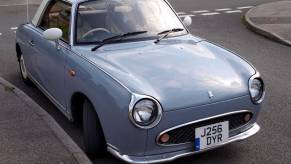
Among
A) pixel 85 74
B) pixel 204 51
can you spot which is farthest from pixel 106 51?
pixel 204 51

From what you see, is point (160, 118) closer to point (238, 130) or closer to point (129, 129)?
point (129, 129)

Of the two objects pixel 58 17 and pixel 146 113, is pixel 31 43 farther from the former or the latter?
pixel 146 113

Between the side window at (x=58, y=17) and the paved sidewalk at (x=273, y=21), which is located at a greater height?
the side window at (x=58, y=17)

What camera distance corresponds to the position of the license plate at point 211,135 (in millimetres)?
4090

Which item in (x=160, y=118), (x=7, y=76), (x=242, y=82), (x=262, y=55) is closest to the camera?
(x=160, y=118)

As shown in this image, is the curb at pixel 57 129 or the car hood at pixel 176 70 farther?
the curb at pixel 57 129

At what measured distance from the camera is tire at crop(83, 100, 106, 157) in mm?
4473

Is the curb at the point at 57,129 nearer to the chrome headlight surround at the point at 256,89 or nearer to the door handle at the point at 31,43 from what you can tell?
the door handle at the point at 31,43

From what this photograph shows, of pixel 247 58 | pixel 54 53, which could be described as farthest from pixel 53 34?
pixel 247 58

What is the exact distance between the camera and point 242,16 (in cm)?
1388

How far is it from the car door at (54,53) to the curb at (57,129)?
7.8 inches

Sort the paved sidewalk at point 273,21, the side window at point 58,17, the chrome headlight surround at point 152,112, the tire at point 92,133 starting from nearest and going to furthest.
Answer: the chrome headlight surround at point 152,112, the tire at point 92,133, the side window at point 58,17, the paved sidewalk at point 273,21

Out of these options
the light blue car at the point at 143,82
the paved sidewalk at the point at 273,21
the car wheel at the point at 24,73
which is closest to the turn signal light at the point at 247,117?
the light blue car at the point at 143,82

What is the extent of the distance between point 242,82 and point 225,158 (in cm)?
76
